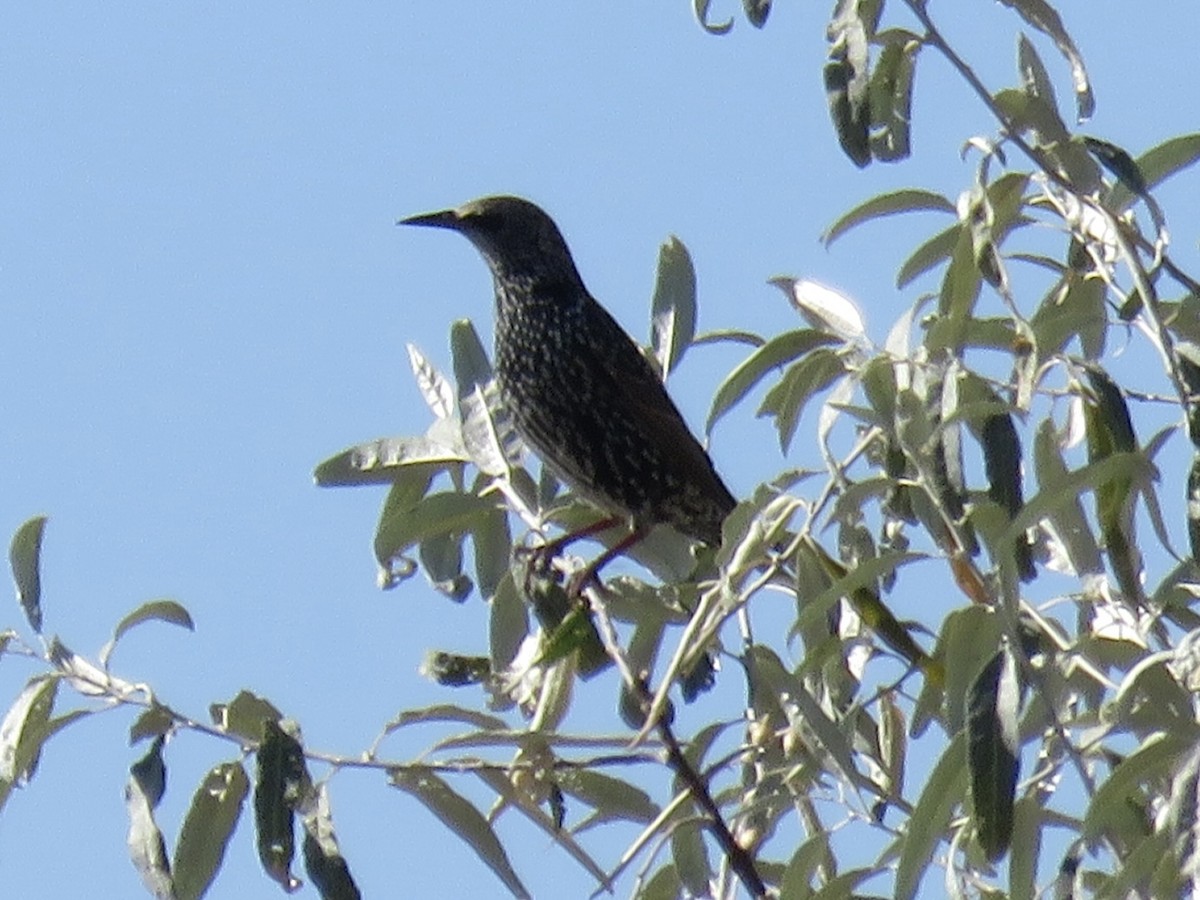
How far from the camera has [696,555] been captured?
517 cm

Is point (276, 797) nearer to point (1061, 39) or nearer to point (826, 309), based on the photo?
point (826, 309)

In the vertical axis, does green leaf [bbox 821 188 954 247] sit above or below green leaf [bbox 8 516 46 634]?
above

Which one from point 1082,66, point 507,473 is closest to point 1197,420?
point 1082,66

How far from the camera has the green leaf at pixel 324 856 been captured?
309 cm

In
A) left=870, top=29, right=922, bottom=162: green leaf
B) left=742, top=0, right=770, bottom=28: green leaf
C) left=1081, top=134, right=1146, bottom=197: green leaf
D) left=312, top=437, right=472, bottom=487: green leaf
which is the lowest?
left=312, top=437, right=472, bottom=487: green leaf

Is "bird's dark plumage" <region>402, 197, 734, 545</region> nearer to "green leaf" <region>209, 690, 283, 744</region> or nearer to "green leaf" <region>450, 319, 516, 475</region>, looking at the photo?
"green leaf" <region>450, 319, 516, 475</region>

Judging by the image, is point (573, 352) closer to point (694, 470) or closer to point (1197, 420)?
point (694, 470)

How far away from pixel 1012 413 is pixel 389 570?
1561 mm

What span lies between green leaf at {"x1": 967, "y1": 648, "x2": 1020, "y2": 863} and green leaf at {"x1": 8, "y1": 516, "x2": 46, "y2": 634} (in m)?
1.44

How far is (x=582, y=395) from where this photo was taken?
6.01 m

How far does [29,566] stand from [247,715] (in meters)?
0.47

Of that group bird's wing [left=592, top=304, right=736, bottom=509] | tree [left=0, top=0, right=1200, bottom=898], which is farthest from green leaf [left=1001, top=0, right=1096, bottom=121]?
bird's wing [left=592, top=304, right=736, bottom=509]

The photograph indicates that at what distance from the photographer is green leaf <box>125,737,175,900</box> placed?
3.22 metres

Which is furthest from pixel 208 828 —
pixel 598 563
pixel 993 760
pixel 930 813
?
pixel 598 563
